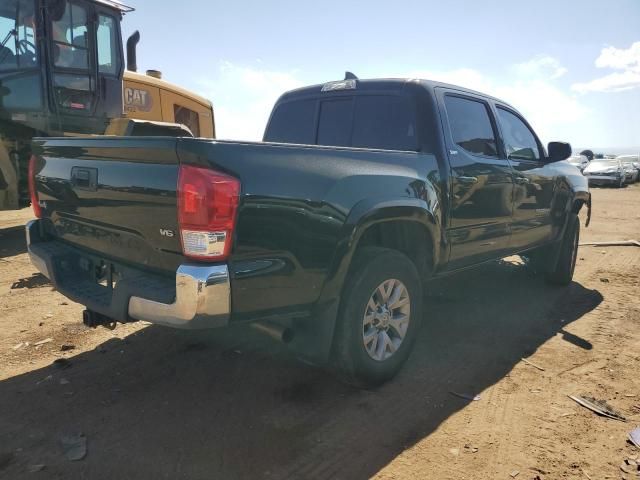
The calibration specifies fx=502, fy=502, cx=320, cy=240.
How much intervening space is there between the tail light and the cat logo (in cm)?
682

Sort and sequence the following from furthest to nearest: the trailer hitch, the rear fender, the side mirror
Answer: the side mirror → the trailer hitch → the rear fender

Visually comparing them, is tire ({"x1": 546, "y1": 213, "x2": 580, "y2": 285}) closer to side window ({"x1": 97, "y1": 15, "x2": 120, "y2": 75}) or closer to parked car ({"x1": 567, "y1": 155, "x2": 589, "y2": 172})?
side window ({"x1": 97, "y1": 15, "x2": 120, "y2": 75})

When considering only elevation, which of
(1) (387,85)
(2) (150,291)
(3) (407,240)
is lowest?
(2) (150,291)

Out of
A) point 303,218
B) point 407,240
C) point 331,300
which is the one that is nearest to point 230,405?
point 331,300

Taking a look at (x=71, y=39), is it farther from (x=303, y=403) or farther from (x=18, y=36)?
(x=303, y=403)

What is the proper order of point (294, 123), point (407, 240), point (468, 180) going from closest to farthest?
point (407, 240) → point (468, 180) → point (294, 123)

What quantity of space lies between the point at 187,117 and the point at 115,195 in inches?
284

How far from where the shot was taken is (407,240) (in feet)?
12.0

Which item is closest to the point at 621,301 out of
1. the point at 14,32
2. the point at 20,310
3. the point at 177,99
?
the point at 20,310

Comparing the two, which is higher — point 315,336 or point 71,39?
point 71,39

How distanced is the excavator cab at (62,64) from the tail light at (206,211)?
5767 mm

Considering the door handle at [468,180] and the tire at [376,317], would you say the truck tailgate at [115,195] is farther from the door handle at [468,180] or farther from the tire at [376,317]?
the door handle at [468,180]

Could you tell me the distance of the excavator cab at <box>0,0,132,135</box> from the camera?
663 centimetres

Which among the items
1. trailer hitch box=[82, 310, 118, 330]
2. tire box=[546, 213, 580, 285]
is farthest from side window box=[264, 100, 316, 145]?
tire box=[546, 213, 580, 285]
